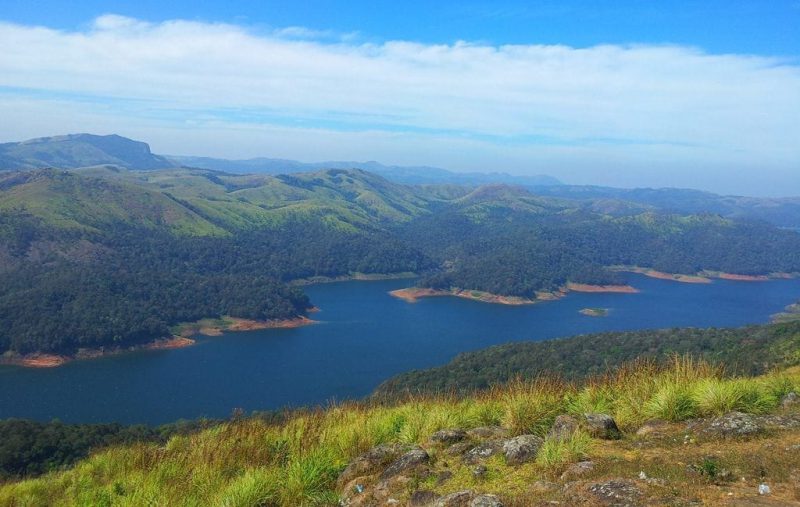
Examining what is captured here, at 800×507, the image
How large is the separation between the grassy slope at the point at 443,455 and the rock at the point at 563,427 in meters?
0.25

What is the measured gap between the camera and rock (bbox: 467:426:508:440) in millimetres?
7172

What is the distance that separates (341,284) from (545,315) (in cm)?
6041

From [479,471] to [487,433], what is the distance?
1385 millimetres

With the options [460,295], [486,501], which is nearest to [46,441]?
[486,501]

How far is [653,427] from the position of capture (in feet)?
22.3

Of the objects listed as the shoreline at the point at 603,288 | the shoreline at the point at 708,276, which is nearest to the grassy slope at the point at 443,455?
the shoreline at the point at 603,288

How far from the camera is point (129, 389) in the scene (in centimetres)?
6600

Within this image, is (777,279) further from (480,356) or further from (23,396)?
(23,396)

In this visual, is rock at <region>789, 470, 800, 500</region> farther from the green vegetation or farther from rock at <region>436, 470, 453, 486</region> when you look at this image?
the green vegetation

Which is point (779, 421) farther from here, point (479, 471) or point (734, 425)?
point (479, 471)

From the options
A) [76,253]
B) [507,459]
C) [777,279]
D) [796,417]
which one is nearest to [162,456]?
[507,459]

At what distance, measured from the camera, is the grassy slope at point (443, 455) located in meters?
5.58

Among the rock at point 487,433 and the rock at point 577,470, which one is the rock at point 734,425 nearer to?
the rock at point 577,470

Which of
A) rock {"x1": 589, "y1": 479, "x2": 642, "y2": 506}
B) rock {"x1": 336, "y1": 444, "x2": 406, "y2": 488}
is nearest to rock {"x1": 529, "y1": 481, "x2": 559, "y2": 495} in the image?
rock {"x1": 589, "y1": 479, "x2": 642, "y2": 506}
